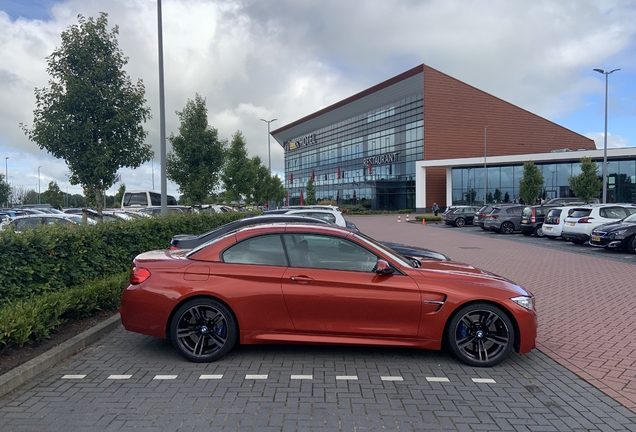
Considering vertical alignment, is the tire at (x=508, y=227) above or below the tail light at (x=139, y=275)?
below

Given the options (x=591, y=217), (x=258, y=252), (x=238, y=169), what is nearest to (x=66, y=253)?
(x=258, y=252)

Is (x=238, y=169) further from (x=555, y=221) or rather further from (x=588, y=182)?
(x=588, y=182)

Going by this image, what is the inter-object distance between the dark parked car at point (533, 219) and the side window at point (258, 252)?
21366 mm

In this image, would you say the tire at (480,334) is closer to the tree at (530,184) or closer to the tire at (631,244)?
the tire at (631,244)

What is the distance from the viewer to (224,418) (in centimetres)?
374

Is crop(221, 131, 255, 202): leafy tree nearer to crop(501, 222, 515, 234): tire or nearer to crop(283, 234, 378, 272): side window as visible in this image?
crop(501, 222, 515, 234): tire

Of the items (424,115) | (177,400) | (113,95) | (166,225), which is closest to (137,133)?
(113,95)

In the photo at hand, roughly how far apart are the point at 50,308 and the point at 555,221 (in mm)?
20540

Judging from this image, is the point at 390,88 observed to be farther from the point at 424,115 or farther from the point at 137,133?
the point at 137,133

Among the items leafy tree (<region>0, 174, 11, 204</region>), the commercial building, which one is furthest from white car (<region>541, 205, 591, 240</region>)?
leafy tree (<region>0, 174, 11, 204</region>)

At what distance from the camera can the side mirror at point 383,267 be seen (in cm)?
494

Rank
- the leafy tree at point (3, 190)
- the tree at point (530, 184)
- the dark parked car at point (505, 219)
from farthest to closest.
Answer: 1. the leafy tree at point (3, 190)
2. the tree at point (530, 184)
3. the dark parked car at point (505, 219)

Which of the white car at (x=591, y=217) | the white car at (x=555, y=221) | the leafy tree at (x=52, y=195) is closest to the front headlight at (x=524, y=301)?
the white car at (x=591, y=217)

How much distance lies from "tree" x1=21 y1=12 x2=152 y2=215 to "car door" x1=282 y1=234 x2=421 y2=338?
804cm
